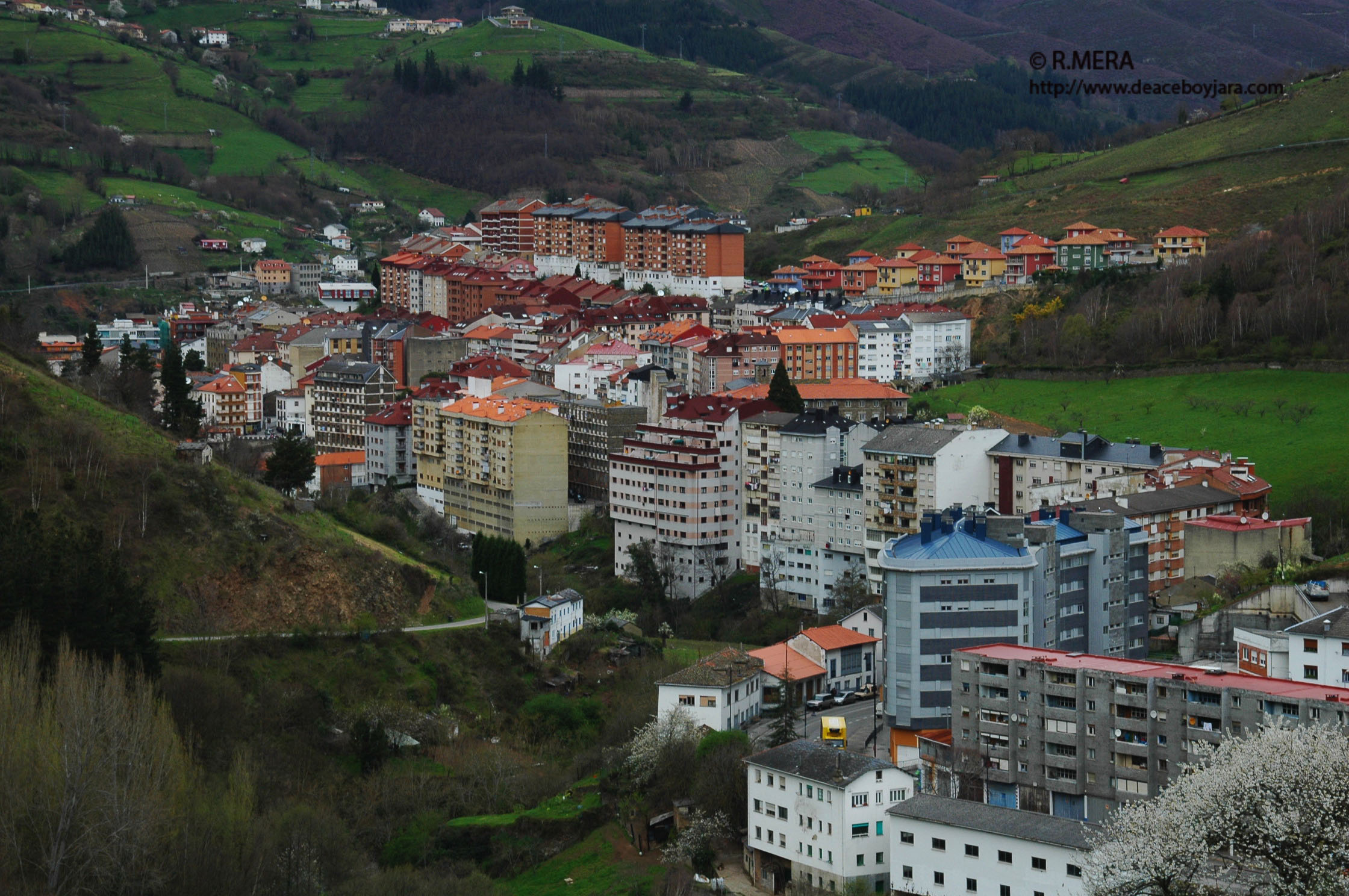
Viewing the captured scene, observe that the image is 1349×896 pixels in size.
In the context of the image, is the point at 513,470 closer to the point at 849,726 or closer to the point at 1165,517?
the point at 1165,517

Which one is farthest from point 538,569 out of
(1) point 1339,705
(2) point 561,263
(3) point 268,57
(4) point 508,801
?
(3) point 268,57

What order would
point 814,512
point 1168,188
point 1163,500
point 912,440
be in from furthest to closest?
point 1168,188
point 814,512
point 912,440
point 1163,500

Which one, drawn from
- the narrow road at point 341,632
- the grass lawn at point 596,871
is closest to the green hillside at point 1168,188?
the narrow road at point 341,632

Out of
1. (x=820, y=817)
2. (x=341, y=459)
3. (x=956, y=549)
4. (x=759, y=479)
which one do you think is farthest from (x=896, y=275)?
(x=820, y=817)

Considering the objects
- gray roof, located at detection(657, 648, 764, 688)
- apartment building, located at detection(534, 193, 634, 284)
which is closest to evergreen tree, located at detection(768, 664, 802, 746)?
gray roof, located at detection(657, 648, 764, 688)

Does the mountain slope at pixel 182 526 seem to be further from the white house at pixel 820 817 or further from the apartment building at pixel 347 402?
the apartment building at pixel 347 402
